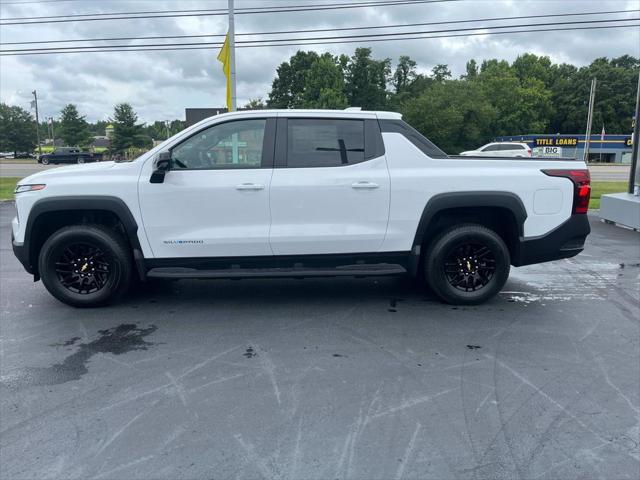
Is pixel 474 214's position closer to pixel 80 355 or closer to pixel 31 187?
pixel 80 355

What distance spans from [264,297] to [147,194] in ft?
5.50

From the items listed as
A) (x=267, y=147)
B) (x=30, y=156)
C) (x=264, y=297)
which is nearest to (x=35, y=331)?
(x=264, y=297)

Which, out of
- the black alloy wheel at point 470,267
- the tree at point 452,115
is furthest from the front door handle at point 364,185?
the tree at point 452,115

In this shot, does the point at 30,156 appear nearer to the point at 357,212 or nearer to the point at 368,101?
the point at 368,101

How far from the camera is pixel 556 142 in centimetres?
6041

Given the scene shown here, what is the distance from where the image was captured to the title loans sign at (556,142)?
59281mm

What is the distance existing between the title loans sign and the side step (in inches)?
2346

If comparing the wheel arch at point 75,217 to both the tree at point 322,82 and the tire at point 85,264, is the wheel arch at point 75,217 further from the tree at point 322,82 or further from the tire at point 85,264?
the tree at point 322,82

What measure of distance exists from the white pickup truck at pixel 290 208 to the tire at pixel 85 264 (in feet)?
0.04

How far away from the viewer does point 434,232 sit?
541cm

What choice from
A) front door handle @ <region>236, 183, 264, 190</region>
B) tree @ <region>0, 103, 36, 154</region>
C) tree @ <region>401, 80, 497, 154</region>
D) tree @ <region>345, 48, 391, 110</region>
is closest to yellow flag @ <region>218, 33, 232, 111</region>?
front door handle @ <region>236, 183, 264, 190</region>

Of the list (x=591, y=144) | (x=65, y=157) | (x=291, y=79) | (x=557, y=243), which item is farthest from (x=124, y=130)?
(x=557, y=243)

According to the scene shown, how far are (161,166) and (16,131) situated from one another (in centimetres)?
8653

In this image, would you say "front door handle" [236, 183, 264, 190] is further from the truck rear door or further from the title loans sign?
the title loans sign
